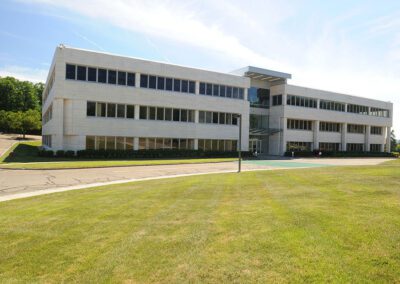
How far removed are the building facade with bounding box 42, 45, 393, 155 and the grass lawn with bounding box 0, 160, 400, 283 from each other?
16.3 metres

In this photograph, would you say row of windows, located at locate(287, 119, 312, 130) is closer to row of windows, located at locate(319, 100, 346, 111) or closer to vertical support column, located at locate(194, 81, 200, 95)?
row of windows, located at locate(319, 100, 346, 111)

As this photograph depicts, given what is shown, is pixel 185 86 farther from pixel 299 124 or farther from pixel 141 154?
pixel 299 124

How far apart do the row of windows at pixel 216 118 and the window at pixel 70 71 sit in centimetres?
1604

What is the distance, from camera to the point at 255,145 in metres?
52.8

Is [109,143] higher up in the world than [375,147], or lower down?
lower down

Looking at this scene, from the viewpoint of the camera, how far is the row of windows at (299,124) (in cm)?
5341

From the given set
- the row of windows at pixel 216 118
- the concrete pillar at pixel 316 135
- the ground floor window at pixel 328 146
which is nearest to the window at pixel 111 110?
the row of windows at pixel 216 118

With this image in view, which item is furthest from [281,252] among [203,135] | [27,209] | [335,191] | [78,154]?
[203,135]

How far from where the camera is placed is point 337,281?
4.25 m

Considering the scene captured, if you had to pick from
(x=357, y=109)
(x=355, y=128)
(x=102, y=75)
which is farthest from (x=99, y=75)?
(x=355, y=128)

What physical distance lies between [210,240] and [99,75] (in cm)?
3200

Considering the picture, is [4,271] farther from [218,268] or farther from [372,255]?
[372,255]

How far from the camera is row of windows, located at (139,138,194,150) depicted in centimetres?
3756

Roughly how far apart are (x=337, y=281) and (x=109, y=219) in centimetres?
541
